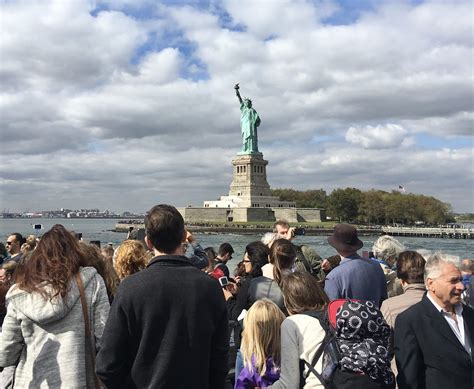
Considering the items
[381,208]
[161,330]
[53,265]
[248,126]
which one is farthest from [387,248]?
[381,208]

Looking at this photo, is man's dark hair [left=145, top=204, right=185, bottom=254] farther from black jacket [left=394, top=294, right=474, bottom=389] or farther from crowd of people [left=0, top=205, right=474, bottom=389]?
black jacket [left=394, top=294, right=474, bottom=389]

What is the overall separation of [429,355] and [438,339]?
0.13 metres

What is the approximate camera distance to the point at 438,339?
355cm

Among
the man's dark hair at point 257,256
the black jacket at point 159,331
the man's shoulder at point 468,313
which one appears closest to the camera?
the black jacket at point 159,331

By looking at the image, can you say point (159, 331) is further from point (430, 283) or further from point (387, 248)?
point (387, 248)

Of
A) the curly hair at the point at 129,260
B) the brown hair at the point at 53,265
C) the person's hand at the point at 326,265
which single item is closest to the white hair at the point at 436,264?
the brown hair at the point at 53,265

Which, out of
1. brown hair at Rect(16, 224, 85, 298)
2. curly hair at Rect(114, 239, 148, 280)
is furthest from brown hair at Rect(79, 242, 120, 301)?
curly hair at Rect(114, 239, 148, 280)

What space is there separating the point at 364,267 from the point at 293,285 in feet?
4.42

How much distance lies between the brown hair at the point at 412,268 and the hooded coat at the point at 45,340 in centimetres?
288

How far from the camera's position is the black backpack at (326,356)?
3135mm

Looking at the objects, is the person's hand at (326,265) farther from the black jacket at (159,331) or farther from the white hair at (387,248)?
the black jacket at (159,331)

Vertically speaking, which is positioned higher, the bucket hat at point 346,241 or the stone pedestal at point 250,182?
the stone pedestal at point 250,182

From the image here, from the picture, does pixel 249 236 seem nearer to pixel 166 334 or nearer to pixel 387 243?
pixel 387 243

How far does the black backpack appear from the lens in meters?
3.13
